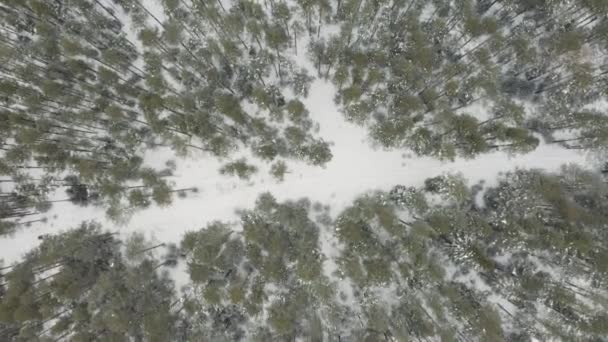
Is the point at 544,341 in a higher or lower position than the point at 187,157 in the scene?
lower

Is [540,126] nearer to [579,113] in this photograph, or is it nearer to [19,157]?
[579,113]

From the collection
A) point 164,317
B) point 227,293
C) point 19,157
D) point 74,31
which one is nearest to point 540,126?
point 227,293

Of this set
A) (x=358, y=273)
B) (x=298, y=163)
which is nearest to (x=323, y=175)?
(x=298, y=163)

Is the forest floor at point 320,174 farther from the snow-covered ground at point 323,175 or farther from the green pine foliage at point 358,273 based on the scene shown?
the green pine foliage at point 358,273

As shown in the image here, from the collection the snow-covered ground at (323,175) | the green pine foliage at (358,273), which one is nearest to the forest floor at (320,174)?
the snow-covered ground at (323,175)

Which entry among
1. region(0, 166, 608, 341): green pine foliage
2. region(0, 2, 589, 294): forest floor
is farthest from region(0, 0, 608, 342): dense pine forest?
region(0, 2, 589, 294): forest floor

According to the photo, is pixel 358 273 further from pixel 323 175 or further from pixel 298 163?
pixel 298 163
